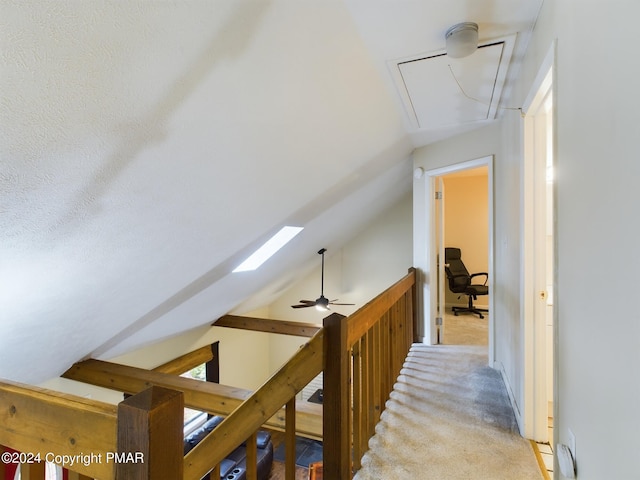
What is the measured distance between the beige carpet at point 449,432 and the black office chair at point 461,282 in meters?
2.38

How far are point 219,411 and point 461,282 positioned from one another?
13.8 ft

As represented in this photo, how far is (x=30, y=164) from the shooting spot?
1172mm

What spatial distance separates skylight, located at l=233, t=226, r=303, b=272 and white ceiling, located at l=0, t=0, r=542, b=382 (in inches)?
22.5

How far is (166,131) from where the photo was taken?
1.40 meters

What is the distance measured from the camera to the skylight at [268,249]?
360 cm

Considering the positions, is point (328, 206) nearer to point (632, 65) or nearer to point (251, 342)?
point (632, 65)

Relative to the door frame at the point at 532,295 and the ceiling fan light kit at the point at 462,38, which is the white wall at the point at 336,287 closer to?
the door frame at the point at 532,295

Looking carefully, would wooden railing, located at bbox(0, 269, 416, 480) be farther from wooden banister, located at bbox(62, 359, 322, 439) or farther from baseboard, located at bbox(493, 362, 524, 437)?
baseboard, located at bbox(493, 362, 524, 437)

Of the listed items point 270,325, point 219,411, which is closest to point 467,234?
point 270,325

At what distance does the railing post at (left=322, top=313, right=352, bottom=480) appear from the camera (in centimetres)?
154

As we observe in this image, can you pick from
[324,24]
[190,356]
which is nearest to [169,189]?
[324,24]

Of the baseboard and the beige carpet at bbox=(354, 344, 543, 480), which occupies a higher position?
the baseboard

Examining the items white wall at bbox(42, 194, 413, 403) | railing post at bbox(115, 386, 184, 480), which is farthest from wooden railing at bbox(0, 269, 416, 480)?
white wall at bbox(42, 194, 413, 403)

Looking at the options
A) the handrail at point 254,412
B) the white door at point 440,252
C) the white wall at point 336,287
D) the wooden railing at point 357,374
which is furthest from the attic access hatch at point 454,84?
the white wall at point 336,287
